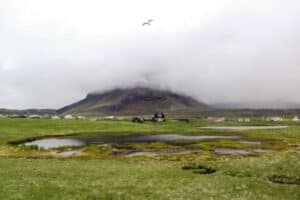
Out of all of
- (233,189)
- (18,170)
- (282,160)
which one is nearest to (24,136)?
(18,170)

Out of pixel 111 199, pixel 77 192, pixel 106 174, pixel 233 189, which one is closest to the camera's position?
pixel 111 199

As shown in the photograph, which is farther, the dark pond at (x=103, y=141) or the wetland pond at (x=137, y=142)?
the dark pond at (x=103, y=141)

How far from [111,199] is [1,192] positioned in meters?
8.20

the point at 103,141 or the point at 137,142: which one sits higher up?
the point at 103,141

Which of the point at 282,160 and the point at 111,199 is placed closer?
the point at 111,199

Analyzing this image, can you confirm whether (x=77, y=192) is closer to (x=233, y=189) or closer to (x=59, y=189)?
(x=59, y=189)

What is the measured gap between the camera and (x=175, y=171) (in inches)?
2092

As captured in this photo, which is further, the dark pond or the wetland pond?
the dark pond

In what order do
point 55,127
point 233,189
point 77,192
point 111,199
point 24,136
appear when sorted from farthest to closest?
point 55,127 → point 24,136 → point 233,189 → point 77,192 → point 111,199

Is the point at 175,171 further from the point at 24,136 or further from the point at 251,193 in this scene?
the point at 24,136

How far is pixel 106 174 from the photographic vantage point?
164 feet

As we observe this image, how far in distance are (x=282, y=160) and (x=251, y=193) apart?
16.7 m

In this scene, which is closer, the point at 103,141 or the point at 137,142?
the point at 137,142

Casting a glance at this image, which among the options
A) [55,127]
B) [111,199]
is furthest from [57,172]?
[55,127]
